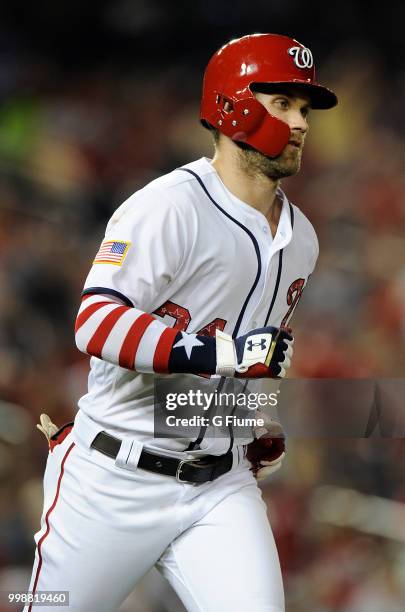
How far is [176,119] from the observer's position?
438 cm

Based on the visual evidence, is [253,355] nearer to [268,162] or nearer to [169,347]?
[169,347]

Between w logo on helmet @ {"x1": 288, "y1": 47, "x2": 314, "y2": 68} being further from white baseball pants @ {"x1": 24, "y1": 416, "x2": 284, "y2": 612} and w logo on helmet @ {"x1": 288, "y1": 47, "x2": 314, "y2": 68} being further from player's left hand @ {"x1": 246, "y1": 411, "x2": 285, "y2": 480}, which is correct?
white baseball pants @ {"x1": 24, "y1": 416, "x2": 284, "y2": 612}

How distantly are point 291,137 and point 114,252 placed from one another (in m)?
0.46

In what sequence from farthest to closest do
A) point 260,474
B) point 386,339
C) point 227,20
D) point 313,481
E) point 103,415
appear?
1. point 227,20
2. point 386,339
3. point 313,481
4. point 260,474
5. point 103,415

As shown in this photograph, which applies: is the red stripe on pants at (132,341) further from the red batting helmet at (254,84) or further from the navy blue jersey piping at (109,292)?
the red batting helmet at (254,84)

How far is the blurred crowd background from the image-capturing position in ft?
11.4

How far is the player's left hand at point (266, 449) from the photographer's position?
1.99 m

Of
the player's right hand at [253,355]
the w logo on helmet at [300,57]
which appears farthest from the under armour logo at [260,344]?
the w logo on helmet at [300,57]

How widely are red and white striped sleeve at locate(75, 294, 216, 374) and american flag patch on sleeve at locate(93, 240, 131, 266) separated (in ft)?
0.31

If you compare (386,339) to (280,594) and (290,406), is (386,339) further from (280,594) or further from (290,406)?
(280,594)

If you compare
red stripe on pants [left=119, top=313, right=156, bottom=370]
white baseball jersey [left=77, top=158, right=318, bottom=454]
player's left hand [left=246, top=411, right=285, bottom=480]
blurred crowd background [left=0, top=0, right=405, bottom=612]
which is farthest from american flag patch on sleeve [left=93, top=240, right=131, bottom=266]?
blurred crowd background [left=0, top=0, right=405, bottom=612]

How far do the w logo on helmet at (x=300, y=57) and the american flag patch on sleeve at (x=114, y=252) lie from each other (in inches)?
21.2

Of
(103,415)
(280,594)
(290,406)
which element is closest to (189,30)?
(290,406)

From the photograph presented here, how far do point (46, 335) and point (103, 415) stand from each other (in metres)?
2.14
